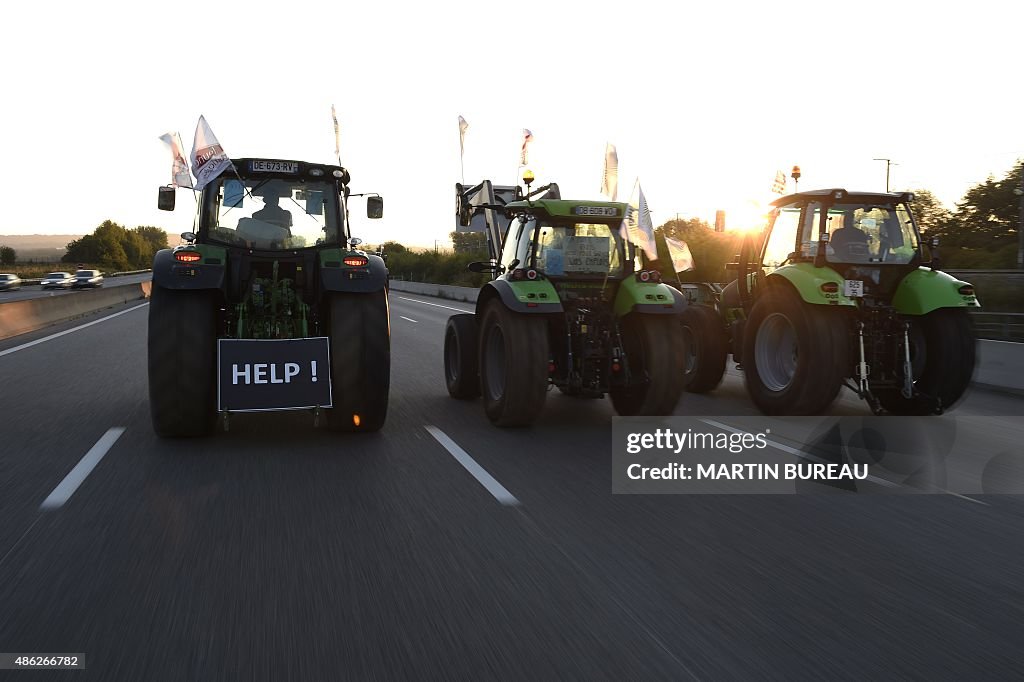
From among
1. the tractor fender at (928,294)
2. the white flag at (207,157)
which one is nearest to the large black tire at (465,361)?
the white flag at (207,157)

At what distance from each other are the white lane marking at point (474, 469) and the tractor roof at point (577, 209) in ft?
8.76

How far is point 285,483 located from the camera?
6590 mm

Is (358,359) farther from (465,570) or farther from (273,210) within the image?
(465,570)

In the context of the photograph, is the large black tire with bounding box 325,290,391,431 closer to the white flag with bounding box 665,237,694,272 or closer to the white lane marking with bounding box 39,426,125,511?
the white lane marking with bounding box 39,426,125,511

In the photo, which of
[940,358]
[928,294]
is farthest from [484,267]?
[940,358]

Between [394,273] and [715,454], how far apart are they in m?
83.7

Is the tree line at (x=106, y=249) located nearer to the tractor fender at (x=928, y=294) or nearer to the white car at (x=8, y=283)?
the white car at (x=8, y=283)

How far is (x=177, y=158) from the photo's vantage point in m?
10.5

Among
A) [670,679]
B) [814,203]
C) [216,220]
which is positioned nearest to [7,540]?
[670,679]

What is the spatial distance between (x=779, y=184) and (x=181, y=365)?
24.4 ft

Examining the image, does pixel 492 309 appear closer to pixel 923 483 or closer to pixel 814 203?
pixel 814 203

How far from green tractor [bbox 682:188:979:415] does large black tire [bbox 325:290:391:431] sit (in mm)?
4252

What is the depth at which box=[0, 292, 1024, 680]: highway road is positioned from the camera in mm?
3674

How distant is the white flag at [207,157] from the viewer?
8438 mm
